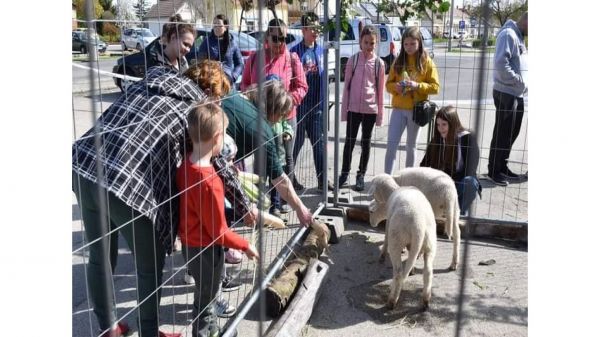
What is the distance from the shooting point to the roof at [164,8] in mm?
2051

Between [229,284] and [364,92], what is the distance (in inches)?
97.0

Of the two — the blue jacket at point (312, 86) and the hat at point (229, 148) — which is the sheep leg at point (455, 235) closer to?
the blue jacket at point (312, 86)

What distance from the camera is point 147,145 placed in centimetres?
226

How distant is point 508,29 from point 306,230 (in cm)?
289

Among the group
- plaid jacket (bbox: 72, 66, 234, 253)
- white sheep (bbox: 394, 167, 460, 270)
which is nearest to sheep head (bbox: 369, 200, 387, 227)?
white sheep (bbox: 394, 167, 460, 270)

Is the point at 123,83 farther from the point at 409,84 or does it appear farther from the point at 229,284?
the point at 409,84

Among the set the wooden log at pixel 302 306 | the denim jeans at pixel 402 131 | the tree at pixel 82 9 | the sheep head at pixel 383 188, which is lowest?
the wooden log at pixel 302 306

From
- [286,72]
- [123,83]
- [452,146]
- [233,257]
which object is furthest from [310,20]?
[123,83]

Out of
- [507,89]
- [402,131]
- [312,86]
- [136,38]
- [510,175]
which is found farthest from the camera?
[510,175]

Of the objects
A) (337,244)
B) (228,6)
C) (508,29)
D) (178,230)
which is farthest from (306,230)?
(508,29)

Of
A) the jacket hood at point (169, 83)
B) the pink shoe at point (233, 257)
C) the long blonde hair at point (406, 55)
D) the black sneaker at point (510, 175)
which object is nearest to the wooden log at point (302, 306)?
the pink shoe at point (233, 257)

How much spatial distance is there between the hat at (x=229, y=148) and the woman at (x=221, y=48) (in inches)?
16.2

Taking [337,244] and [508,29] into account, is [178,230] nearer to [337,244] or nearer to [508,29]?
[337,244]

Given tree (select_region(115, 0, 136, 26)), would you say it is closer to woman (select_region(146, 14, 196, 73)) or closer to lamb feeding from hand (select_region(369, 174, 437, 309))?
woman (select_region(146, 14, 196, 73))
